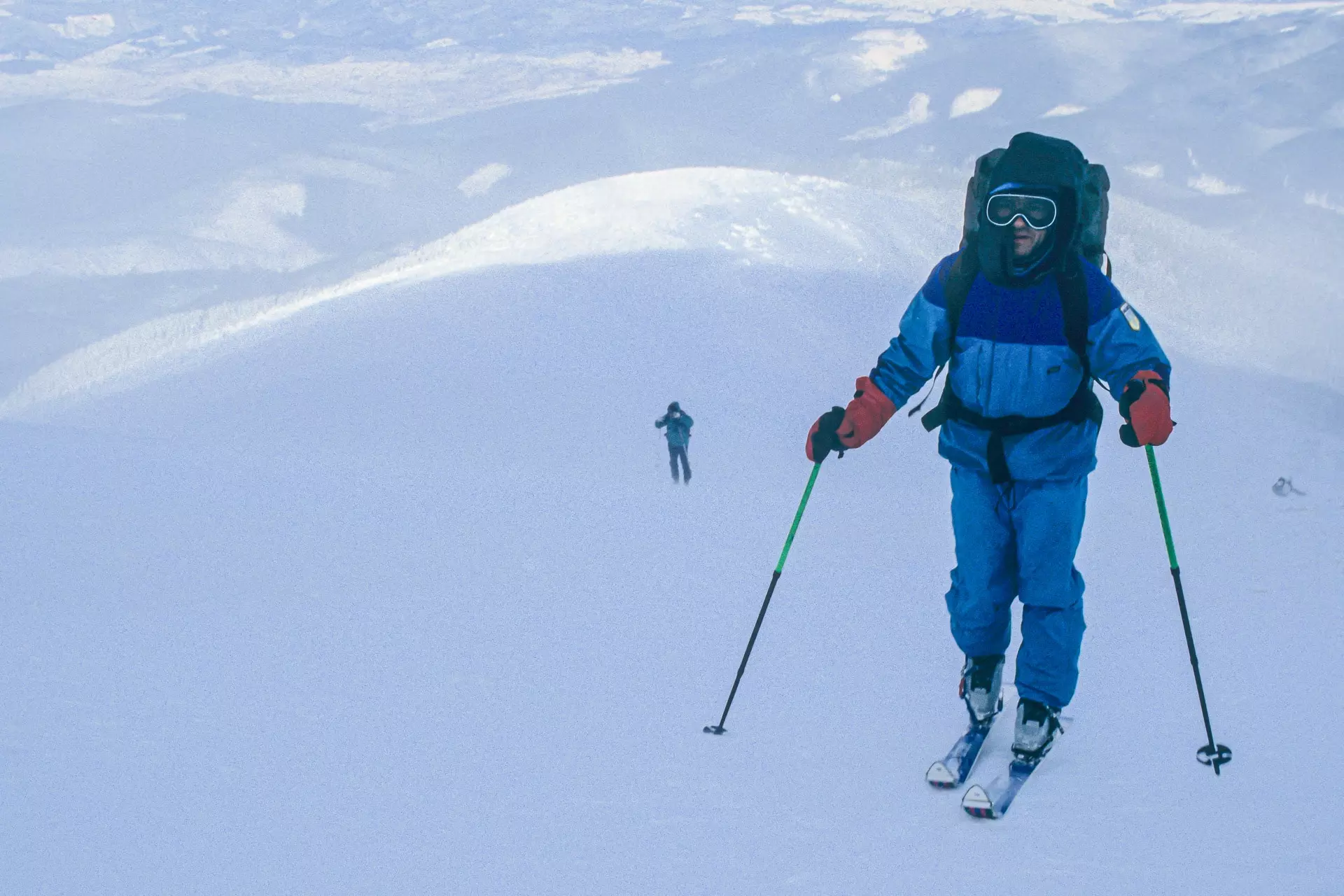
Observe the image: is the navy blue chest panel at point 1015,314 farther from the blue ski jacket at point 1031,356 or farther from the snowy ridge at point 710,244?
the snowy ridge at point 710,244

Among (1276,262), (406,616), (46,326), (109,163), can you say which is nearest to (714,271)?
(406,616)

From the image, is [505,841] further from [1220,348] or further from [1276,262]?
[1276,262]

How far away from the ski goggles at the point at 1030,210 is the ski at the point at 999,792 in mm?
1745

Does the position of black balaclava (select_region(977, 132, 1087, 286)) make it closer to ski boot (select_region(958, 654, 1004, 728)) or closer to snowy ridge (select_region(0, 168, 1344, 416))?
ski boot (select_region(958, 654, 1004, 728))

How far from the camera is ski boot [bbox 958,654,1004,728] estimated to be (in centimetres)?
388

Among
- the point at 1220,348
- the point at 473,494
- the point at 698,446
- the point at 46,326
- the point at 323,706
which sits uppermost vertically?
the point at 323,706

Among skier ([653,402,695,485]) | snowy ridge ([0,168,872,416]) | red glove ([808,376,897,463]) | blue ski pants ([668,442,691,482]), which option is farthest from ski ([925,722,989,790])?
snowy ridge ([0,168,872,416])

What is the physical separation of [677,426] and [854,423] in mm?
8313

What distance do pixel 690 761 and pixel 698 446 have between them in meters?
12.1

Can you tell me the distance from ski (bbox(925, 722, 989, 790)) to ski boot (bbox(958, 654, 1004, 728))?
0.04 metres

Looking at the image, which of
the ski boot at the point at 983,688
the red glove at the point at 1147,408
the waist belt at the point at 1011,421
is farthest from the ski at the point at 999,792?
the red glove at the point at 1147,408

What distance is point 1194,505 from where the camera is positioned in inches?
434

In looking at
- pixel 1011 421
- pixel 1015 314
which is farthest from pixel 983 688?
pixel 1015 314

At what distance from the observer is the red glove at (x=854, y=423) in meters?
3.75
